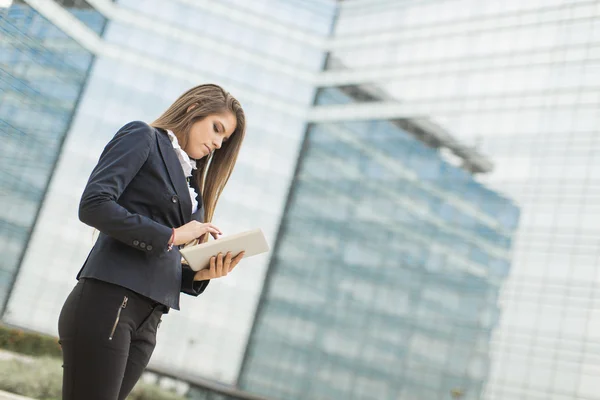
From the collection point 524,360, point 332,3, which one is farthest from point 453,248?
point 332,3

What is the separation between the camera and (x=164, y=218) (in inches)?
92.0

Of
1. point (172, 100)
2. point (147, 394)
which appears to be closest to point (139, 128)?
point (147, 394)

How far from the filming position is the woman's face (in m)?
2.43

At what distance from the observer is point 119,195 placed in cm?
217

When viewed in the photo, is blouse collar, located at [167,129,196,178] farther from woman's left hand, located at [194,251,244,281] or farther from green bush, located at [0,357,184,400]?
green bush, located at [0,357,184,400]

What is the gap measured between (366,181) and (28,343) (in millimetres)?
22531

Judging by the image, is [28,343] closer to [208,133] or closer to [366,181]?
[208,133]

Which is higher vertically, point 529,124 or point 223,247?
point 529,124

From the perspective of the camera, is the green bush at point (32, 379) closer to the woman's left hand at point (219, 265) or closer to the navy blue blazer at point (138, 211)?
the woman's left hand at point (219, 265)

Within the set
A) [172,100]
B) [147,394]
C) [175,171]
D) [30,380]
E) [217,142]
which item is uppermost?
[172,100]

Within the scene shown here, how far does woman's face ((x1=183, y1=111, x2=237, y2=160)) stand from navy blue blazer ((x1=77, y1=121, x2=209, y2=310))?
0.10 meters

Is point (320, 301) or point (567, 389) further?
point (320, 301)

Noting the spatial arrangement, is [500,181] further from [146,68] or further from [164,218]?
[164,218]

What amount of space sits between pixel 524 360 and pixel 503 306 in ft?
7.72
